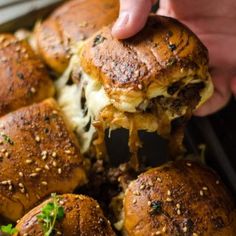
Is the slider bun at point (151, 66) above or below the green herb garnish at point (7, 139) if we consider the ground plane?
above

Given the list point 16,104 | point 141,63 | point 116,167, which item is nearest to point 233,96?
point 116,167

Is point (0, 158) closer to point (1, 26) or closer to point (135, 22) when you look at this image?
point (135, 22)

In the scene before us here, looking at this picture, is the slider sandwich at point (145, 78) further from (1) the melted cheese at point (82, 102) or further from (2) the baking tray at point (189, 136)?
(2) the baking tray at point (189, 136)

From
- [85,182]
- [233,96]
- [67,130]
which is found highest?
[67,130]

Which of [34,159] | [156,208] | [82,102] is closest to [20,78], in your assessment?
[82,102]

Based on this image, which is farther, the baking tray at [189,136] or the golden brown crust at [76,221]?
the baking tray at [189,136]

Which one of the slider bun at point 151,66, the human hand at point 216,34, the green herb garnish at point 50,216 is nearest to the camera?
the green herb garnish at point 50,216

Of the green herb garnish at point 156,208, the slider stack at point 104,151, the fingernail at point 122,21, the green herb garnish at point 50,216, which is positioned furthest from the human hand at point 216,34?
the green herb garnish at point 50,216

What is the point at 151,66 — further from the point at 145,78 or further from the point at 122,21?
the point at 122,21
